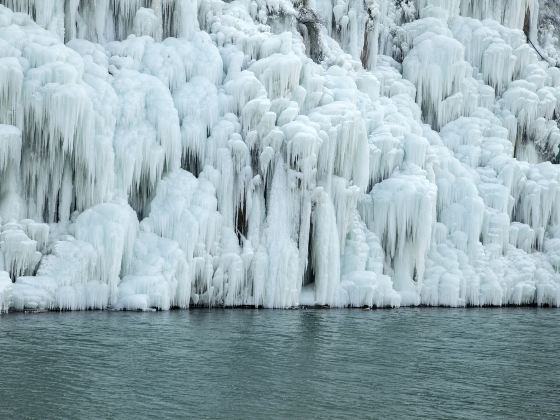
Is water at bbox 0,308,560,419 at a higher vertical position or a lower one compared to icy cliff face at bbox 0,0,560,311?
lower

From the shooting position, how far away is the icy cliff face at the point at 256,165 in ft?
88.1

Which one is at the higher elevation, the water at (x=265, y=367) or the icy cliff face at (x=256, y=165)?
the icy cliff face at (x=256, y=165)

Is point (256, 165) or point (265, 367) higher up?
point (256, 165)

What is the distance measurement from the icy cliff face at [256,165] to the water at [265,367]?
191cm

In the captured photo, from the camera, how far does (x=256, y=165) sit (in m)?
30.9

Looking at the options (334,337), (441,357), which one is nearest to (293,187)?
(334,337)

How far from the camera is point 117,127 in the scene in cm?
2867

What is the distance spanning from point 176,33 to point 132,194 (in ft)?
23.9

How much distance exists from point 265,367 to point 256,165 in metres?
12.1

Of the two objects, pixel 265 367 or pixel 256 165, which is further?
pixel 256 165

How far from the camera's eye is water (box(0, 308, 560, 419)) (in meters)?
16.5

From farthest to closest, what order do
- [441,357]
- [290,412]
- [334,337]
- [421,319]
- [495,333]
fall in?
[421,319]
[495,333]
[334,337]
[441,357]
[290,412]

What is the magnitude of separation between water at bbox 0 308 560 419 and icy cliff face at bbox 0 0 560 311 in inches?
75.1

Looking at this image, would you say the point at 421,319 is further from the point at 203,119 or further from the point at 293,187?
the point at 203,119
